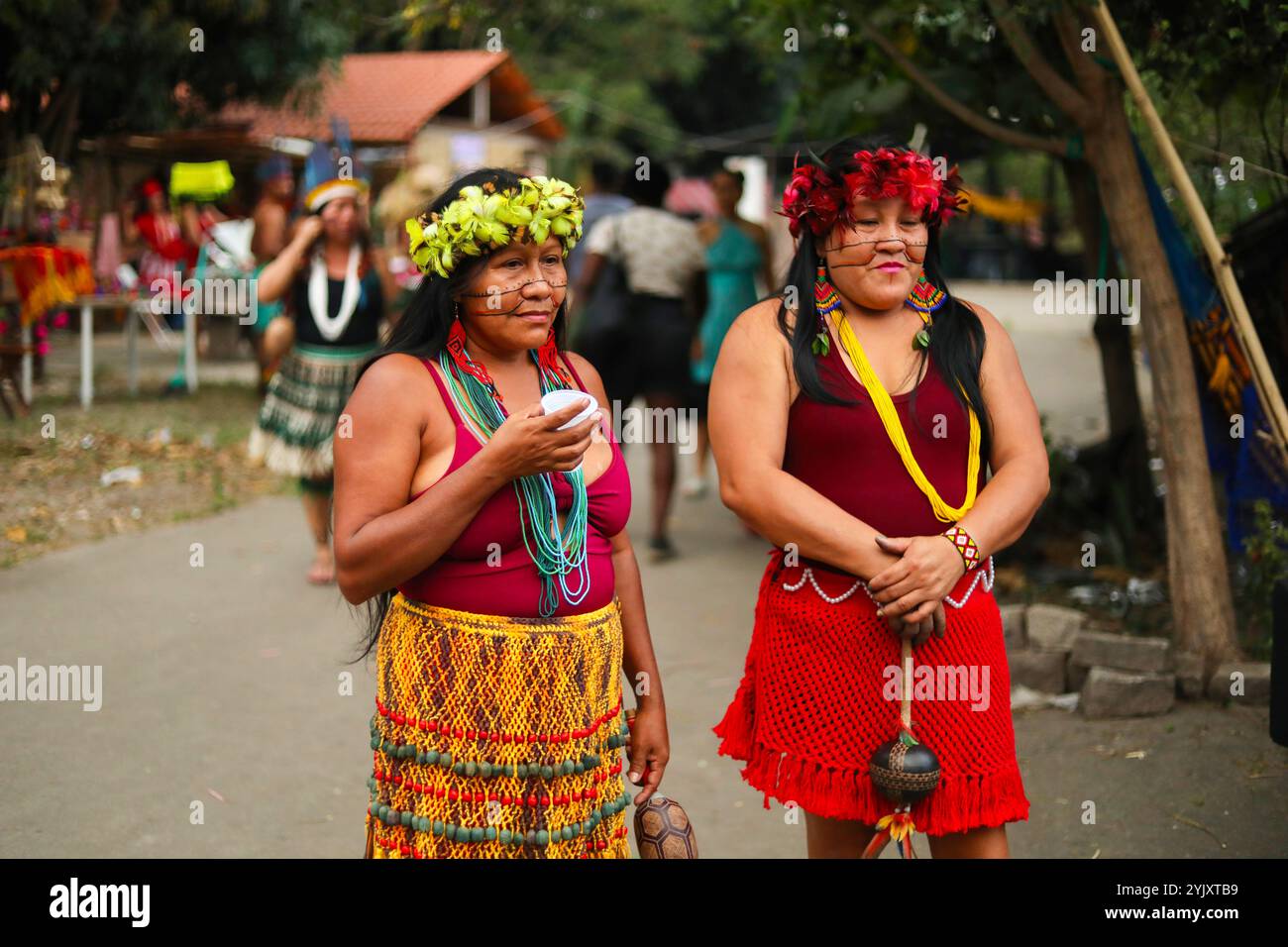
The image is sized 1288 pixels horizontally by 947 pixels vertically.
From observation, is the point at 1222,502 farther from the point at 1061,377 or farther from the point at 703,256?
the point at 1061,377

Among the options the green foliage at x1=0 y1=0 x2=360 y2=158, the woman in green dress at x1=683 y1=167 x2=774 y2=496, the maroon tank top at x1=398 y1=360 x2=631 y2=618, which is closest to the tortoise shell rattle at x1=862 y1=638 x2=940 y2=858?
the maroon tank top at x1=398 y1=360 x2=631 y2=618

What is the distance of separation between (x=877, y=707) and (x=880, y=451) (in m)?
0.55

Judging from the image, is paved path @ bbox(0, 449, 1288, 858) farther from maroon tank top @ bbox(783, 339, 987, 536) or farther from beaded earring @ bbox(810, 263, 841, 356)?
beaded earring @ bbox(810, 263, 841, 356)

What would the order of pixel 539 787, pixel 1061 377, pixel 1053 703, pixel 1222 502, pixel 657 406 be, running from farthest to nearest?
pixel 1061 377 → pixel 657 406 → pixel 1222 502 → pixel 1053 703 → pixel 539 787

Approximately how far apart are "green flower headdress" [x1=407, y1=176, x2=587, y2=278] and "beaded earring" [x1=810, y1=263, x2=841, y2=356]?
2.02 ft

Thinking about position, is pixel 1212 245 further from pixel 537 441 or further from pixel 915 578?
pixel 537 441

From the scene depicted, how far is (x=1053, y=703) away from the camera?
5348mm

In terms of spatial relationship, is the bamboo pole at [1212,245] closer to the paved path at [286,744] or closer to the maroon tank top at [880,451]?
the paved path at [286,744]

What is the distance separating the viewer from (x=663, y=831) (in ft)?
9.28

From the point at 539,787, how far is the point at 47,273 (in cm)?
947

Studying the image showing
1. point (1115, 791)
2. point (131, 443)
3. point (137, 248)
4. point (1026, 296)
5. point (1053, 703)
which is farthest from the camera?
point (1026, 296)

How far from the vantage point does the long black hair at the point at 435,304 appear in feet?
8.87

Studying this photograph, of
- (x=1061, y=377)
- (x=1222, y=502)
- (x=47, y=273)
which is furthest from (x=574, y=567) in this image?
(x=1061, y=377)

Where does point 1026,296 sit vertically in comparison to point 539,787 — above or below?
above
